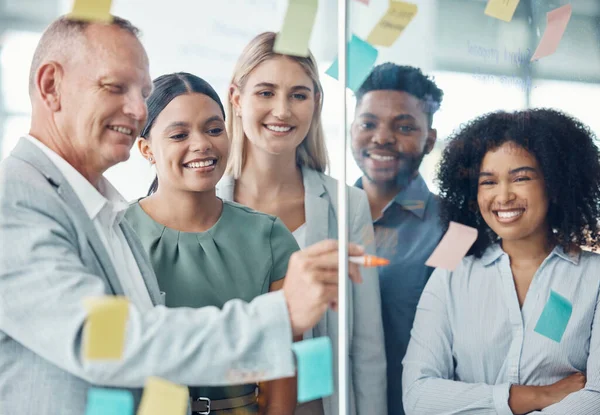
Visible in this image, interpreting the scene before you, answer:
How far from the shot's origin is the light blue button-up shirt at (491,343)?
223 centimetres

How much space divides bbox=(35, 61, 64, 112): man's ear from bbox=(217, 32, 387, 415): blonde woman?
1.52ft

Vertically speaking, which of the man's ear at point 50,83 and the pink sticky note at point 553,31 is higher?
the pink sticky note at point 553,31

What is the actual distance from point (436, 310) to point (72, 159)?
1.17 m

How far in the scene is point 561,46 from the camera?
96.3 inches

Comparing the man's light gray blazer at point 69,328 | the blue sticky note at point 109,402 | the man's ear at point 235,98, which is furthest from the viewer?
the man's ear at point 235,98

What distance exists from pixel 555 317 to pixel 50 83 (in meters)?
1.62

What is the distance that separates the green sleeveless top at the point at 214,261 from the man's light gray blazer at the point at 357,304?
4.3 inches

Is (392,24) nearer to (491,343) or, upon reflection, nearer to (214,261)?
(214,261)

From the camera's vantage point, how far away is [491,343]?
2.26m

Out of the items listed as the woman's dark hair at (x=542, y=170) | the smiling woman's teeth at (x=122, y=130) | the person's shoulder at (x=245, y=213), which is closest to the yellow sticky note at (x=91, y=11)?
the smiling woman's teeth at (x=122, y=130)

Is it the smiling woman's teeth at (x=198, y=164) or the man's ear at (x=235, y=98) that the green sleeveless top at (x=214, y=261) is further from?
the man's ear at (x=235, y=98)

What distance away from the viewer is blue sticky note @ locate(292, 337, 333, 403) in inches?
74.5

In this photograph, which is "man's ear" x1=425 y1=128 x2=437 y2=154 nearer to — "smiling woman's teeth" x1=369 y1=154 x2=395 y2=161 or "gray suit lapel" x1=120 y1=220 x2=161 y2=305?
"smiling woman's teeth" x1=369 y1=154 x2=395 y2=161

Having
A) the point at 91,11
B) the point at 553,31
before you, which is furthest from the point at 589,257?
the point at 91,11
